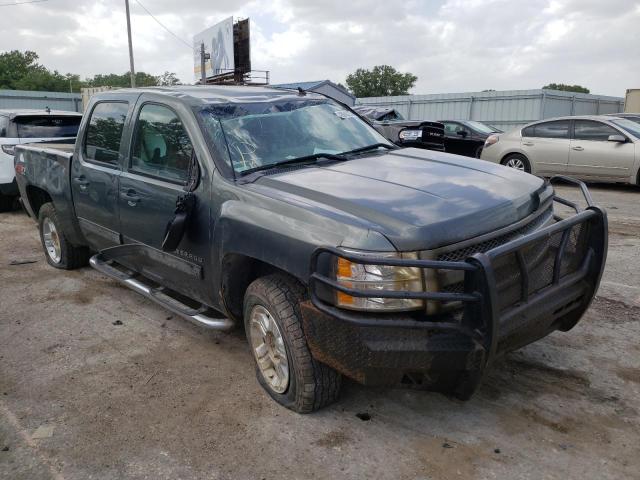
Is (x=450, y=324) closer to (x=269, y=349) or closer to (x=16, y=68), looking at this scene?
(x=269, y=349)

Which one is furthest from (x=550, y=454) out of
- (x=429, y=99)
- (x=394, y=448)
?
(x=429, y=99)

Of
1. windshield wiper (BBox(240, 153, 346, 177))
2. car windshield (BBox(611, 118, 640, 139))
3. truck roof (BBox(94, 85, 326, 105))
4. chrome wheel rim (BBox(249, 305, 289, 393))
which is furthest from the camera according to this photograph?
car windshield (BBox(611, 118, 640, 139))

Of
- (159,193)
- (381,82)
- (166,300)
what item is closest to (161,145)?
(159,193)

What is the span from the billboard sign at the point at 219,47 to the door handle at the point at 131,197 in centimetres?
3288

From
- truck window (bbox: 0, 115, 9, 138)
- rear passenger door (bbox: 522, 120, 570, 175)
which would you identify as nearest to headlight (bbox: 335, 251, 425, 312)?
truck window (bbox: 0, 115, 9, 138)

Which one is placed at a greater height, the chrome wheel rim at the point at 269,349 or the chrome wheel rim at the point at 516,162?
the chrome wheel rim at the point at 516,162

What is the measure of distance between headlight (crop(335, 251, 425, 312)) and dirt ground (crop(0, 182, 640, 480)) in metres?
0.77

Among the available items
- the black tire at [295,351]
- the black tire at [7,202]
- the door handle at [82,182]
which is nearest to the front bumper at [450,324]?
the black tire at [295,351]

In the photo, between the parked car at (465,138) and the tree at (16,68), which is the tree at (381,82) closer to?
the tree at (16,68)

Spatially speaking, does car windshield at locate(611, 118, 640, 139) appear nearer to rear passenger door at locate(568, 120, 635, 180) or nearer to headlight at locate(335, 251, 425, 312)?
rear passenger door at locate(568, 120, 635, 180)

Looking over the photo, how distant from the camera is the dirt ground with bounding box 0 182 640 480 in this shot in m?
2.65

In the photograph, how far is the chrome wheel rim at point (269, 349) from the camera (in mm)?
3066

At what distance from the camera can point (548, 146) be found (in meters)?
11.3

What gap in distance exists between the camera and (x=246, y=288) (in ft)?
11.0
